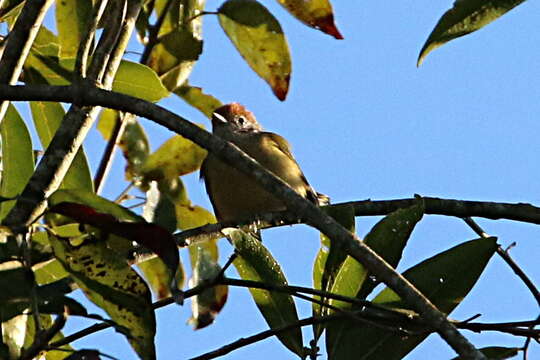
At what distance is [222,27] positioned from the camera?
3.50m

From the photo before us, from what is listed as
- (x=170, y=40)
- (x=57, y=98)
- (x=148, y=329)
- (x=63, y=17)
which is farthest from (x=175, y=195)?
(x=148, y=329)

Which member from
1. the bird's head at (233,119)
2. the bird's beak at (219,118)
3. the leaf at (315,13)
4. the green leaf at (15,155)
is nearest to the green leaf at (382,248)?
the leaf at (315,13)

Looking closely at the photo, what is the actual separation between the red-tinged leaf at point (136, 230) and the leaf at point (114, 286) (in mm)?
80

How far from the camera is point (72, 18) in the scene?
10.7 ft

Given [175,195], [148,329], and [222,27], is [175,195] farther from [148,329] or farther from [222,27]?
[148,329]

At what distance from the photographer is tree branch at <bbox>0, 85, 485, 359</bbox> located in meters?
1.69

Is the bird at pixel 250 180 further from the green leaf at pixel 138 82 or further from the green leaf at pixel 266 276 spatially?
the green leaf at pixel 266 276

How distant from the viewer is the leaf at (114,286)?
6.05ft

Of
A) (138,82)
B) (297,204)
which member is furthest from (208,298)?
(297,204)

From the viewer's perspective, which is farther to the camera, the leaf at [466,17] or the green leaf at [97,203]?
the leaf at [466,17]

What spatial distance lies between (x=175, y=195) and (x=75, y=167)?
112 centimetres

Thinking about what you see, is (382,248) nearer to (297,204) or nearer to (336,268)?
(336,268)

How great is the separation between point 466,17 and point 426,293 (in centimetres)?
61

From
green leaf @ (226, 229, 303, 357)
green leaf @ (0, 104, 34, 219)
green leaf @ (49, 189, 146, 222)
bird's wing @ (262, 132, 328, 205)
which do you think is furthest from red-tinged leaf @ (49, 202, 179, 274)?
bird's wing @ (262, 132, 328, 205)
